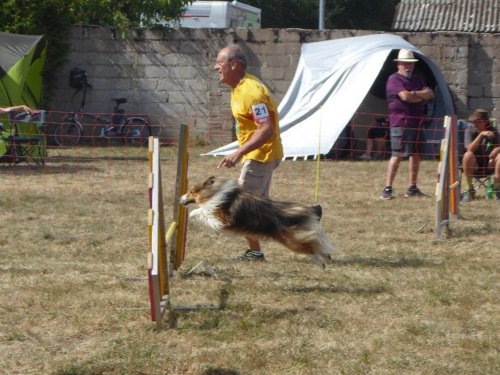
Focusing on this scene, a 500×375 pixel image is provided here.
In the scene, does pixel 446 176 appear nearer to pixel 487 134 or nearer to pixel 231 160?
pixel 231 160

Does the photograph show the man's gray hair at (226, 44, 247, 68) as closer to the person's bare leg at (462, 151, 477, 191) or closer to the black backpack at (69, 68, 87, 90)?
the person's bare leg at (462, 151, 477, 191)

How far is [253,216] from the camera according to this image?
6711 mm

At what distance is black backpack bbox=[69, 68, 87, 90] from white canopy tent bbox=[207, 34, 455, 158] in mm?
3409

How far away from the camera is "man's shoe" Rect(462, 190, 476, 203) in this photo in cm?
1138

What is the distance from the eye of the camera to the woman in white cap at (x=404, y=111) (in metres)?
11.1

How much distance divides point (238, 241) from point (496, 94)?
32.3 feet

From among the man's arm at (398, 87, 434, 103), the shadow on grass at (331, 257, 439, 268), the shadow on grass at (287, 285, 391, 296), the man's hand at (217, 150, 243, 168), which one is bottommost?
the shadow on grass at (287, 285, 391, 296)

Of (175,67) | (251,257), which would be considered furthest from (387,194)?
(175,67)

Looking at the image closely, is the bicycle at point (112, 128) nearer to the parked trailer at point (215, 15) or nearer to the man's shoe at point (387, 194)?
the parked trailer at point (215, 15)

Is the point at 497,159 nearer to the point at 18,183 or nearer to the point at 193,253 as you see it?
the point at 193,253

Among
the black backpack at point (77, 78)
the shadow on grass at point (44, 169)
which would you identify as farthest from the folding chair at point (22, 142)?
the black backpack at point (77, 78)

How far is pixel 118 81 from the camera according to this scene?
59.6 ft

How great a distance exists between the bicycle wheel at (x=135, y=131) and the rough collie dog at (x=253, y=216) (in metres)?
10.8

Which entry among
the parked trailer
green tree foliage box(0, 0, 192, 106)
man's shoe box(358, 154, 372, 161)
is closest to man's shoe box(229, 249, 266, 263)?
man's shoe box(358, 154, 372, 161)
